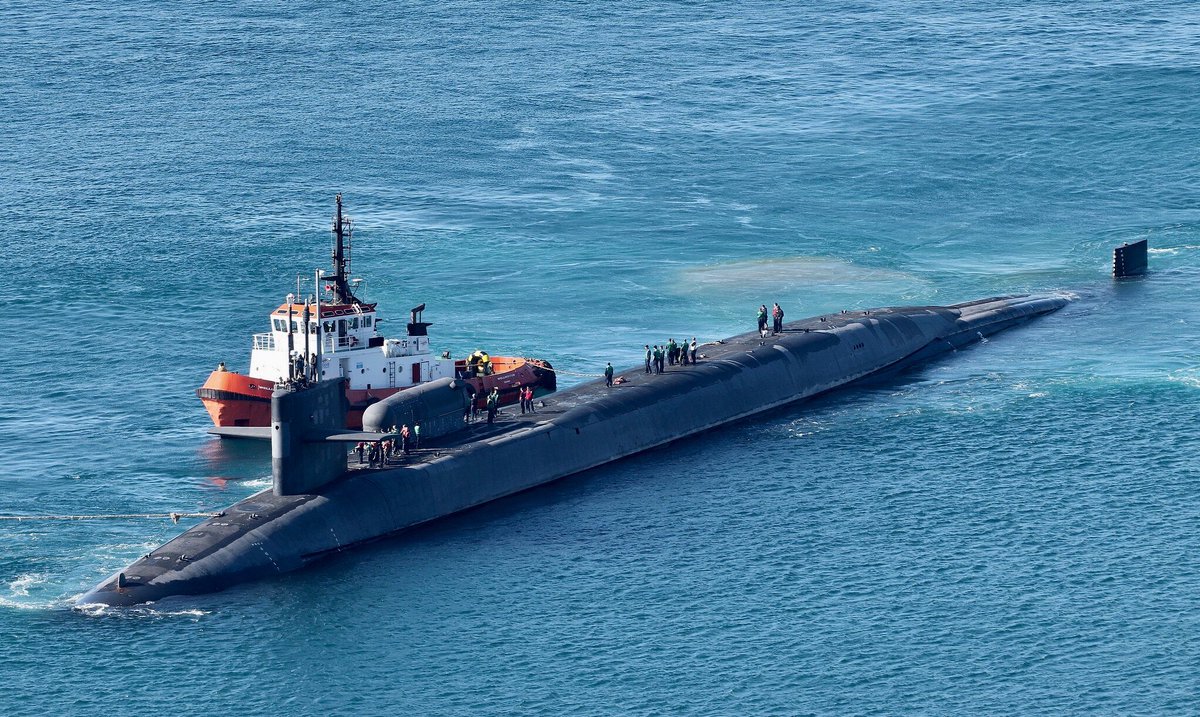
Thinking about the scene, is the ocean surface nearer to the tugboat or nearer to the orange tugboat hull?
the orange tugboat hull

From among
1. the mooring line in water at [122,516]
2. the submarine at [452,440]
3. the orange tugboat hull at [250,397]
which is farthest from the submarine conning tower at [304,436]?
the orange tugboat hull at [250,397]

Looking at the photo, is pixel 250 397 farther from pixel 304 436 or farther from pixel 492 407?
pixel 304 436

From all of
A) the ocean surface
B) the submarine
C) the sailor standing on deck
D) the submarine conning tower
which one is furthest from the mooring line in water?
the sailor standing on deck

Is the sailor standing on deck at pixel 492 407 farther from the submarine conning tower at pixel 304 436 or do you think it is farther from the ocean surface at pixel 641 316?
the submarine conning tower at pixel 304 436

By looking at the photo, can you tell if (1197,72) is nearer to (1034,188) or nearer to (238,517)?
(1034,188)

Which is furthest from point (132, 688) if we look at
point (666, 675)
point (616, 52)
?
point (616, 52)
